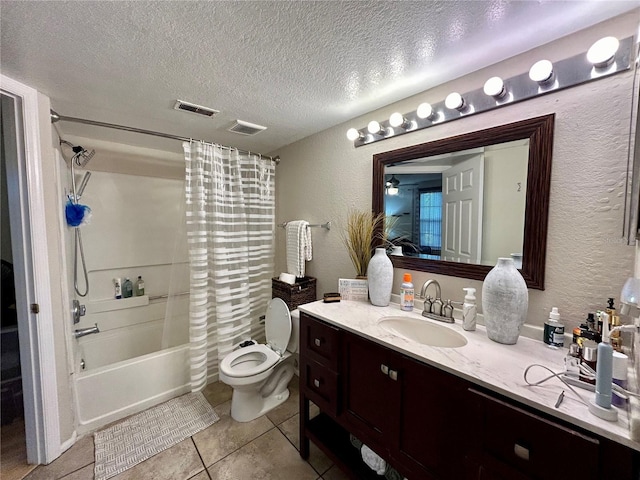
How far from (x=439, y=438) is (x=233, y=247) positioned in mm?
1852

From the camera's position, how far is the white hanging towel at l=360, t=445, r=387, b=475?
1204 mm

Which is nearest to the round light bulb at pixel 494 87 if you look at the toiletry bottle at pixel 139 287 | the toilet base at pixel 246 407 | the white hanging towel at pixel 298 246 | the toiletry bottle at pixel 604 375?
the toiletry bottle at pixel 604 375

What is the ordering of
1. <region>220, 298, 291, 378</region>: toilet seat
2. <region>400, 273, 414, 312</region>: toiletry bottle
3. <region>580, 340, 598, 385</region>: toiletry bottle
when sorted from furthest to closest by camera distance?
<region>220, 298, 291, 378</region>: toilet seat < <region>400, 273, 414, 312</region>: toiletry bottle < <region>580, 340, 598, 385</region>: toiletry bottle

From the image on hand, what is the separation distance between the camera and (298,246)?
214 centimetres

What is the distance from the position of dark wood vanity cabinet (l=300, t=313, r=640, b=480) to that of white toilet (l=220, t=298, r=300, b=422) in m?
0.45

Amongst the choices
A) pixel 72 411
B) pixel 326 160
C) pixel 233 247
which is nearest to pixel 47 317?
pixel 72 411

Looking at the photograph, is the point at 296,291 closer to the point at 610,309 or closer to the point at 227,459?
the point at 227,459

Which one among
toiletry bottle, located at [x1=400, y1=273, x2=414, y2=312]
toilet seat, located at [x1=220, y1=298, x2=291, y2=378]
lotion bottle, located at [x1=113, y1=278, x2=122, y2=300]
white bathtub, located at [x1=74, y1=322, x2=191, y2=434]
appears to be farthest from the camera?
lotion bottle, located at [x1=113, y1=278, x2=122, y2=300]

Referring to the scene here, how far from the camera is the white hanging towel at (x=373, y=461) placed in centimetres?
120

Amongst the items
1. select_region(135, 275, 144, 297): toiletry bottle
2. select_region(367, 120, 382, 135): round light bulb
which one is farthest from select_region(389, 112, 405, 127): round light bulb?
select_region(135, 275, 144, 297): toiletry bottle

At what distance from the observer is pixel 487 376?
0.81 m

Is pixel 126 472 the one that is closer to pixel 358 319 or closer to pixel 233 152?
pixel 358 319

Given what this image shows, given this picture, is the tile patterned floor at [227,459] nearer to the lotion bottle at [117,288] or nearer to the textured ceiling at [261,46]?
the lotion bottle at [117,288]

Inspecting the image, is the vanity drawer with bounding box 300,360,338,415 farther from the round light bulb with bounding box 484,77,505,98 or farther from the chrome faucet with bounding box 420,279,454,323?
the round light bulb with bounding box 484,77,505,98
